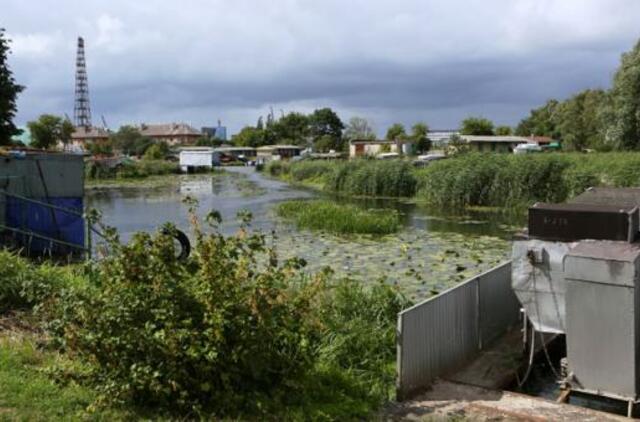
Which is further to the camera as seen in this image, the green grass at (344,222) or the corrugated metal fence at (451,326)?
the green grass at (344,222)

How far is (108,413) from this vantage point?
5270 mm

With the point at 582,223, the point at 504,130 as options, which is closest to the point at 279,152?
the point at 504,130

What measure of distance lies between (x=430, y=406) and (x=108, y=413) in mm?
2977

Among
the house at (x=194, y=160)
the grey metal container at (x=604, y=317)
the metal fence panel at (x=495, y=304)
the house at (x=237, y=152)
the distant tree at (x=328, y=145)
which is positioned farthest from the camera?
the house at (x=237, y=152)

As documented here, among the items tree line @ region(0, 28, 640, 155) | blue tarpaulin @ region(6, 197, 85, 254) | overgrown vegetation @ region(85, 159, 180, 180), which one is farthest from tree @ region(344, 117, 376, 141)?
blue tarpaulin @ region(6, 197, 85, 254)

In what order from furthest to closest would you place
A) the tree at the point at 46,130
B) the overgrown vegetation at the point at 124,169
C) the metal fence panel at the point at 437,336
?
the tree at the point at 46,130 → the overgrown vegetation at the point at 124,169 → the metal fence panel at the point at 437,336

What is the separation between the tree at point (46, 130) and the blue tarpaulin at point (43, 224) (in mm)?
58952

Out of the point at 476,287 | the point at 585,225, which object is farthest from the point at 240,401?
the point at 585,225

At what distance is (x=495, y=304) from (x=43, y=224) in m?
10.3

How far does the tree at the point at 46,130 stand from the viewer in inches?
2865

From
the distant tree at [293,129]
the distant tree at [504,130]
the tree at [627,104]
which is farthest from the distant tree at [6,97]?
the distant tree at [293,129]

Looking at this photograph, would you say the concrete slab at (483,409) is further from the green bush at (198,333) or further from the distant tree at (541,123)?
the distant tree at (541,123)

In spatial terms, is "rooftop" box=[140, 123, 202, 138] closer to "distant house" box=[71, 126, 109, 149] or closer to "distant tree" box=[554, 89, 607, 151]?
"distant house" box=[71, 126, 109, 149]

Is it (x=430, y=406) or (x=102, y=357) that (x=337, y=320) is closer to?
(x=430, y=406)
